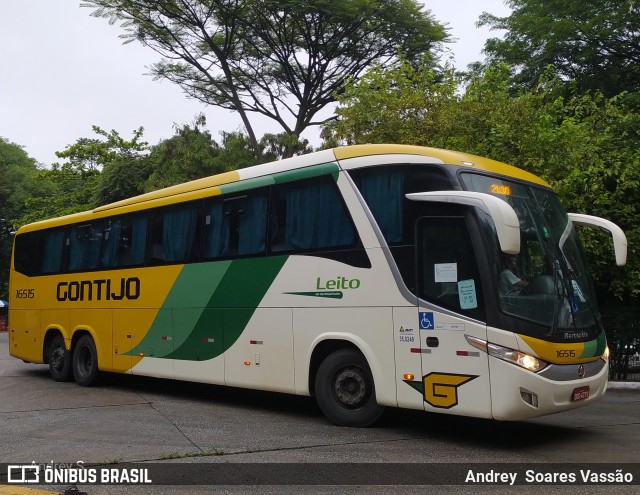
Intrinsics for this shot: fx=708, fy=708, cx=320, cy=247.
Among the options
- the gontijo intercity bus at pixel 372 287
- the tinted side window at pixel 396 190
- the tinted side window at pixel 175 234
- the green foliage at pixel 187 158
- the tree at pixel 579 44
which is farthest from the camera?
the green foliage at pixel 187 158

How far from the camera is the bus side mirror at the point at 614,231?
28.2 ft

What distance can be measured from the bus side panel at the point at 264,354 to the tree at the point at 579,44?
46.2 ft

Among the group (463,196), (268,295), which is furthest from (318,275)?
(463,196)

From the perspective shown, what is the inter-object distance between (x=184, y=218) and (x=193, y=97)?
19.3 metres

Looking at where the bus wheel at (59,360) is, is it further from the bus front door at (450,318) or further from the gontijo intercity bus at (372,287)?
the bus front door at (450,318)

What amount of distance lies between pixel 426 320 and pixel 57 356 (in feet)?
31.1

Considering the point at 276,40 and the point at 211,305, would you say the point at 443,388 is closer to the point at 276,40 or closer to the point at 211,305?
the point at 211,305

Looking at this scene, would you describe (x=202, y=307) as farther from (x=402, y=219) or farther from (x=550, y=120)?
(x=550, y=120)

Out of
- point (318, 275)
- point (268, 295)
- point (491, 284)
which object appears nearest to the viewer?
point (491, 284)

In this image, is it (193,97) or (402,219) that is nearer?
(402,219)

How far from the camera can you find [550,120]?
15.0 m

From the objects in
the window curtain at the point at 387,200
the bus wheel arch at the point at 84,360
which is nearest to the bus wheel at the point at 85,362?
the bus wheel arch at the point at 84,360

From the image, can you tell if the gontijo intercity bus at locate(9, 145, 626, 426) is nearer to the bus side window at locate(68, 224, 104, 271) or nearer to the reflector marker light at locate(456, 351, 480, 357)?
the reflector marker light at locate(456, 351, 480, 357)

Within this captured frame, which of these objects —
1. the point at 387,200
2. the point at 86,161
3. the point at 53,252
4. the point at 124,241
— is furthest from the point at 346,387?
the point at 86,161
